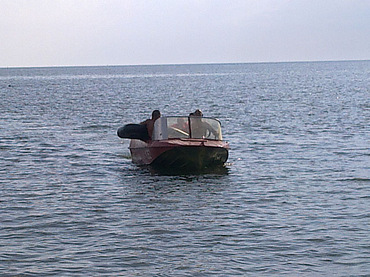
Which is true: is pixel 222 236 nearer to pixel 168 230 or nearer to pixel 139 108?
pixel 168 230

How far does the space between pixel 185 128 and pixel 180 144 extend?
142 cm

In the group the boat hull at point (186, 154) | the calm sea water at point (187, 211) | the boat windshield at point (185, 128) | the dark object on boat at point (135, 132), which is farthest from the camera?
the dark object on boat at point (135, 132)

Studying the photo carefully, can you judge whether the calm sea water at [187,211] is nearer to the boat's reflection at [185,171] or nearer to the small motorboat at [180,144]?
the boat's reflection at [185,171]

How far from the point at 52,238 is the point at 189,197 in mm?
5030

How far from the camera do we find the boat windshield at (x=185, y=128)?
861 inches

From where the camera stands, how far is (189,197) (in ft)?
58.4

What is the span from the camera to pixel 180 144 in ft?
67.9

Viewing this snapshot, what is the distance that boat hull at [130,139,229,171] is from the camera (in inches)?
813

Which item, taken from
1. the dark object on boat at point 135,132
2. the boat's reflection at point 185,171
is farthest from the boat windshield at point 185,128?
the boat's reflection at point 185,171

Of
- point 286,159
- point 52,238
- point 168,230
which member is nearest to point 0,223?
point 52,238

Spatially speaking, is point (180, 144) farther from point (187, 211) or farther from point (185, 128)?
point (187, 211)

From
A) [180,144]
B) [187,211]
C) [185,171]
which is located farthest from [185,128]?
[187,211]

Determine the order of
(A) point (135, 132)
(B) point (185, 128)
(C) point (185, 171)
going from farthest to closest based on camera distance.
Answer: (A) point (135, 132), (B) point (185, 128), (C) point (185, 171)

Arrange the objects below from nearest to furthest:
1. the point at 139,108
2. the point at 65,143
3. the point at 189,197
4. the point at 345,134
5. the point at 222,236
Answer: the point at 222,236, the point at 189,197, the point at 65,143, the point at 345,134, the point at 139,108
